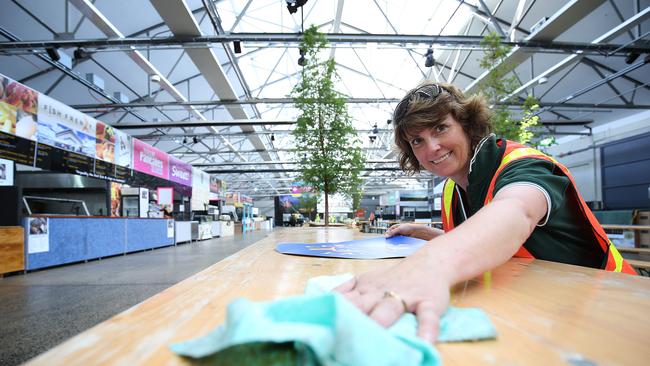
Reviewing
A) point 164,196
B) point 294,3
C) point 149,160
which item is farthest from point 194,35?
point 164,196

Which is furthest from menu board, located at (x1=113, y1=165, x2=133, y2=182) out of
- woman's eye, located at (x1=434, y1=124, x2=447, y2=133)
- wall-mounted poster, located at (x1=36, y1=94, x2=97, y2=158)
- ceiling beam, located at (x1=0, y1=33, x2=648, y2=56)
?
woman's eye, located at (x1=434, y1=124, x2=447, y2=133)

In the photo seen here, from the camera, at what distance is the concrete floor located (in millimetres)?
2084

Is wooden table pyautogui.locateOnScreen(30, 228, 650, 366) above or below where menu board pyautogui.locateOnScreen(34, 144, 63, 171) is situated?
below

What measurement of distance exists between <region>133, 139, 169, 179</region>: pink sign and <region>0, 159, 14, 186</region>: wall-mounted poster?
12.7 feet

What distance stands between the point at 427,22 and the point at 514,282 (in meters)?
8.21

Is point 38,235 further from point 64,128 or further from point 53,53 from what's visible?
point 53,53

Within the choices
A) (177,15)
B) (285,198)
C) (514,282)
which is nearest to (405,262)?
(514,282)

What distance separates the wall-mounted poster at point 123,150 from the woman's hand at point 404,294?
1009 centimetres

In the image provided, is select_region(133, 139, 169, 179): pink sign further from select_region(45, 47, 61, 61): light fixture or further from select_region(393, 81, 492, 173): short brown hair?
select_region(393, 81, 492, 173): short brown hair

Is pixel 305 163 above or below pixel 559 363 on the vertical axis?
above

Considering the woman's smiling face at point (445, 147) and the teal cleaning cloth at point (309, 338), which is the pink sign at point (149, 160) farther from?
the teal cleaning cloth at point (309, 338)

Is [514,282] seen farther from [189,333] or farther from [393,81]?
[393,81]

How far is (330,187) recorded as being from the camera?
434 cm

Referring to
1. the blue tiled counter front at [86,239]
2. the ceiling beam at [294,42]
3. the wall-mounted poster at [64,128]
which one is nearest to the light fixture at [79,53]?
the ceiling beam at [294,42]
